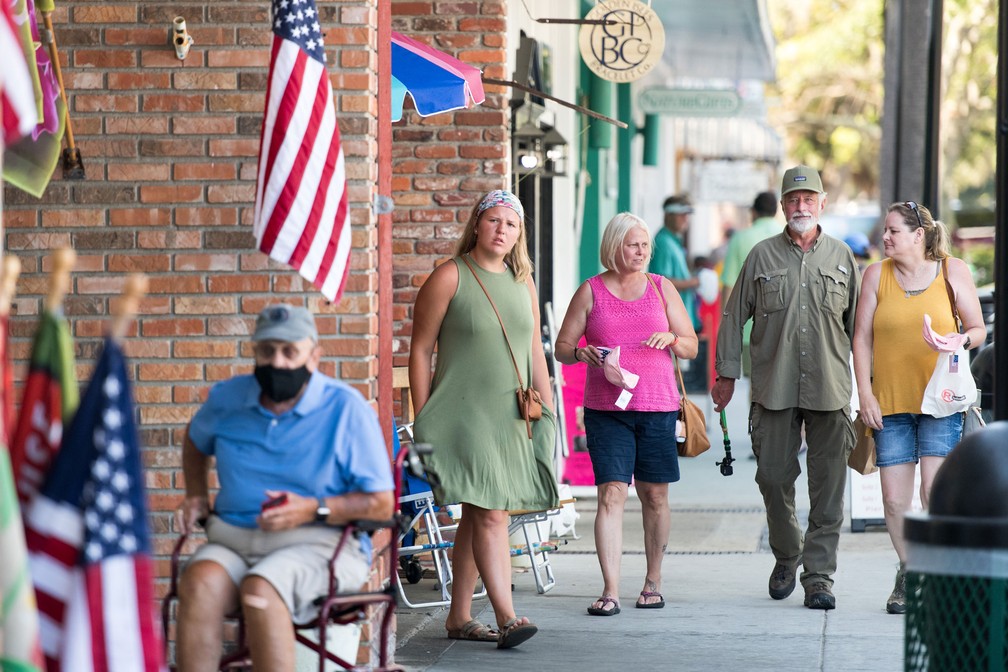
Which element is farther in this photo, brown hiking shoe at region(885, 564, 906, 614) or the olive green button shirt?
the olive green button shirt

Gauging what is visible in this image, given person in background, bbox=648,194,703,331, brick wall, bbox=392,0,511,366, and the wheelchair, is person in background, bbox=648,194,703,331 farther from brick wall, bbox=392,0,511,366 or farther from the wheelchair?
the wheelchair

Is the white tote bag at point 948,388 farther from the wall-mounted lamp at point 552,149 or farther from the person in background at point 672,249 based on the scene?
the person in background at point 672,249

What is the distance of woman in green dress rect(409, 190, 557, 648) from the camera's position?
6.55m

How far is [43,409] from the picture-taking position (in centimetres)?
364

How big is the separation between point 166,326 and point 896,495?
3428 millimetres

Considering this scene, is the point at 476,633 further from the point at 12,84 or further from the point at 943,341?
the point at 12,84

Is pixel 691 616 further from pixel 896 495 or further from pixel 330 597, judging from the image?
pixel 330 597

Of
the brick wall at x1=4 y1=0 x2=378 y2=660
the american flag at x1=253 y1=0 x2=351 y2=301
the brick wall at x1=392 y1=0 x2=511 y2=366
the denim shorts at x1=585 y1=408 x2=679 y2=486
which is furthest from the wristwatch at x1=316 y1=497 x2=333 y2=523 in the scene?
the brick wall at x1=392 y1=0 x2=511 y2=366

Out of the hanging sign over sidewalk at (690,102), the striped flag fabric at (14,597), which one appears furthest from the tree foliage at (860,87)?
the striped flag fabric at (14,597)

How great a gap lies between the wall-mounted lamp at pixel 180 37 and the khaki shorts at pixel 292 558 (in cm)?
194

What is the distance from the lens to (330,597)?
489cm

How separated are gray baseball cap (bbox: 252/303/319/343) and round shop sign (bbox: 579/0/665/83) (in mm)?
5757

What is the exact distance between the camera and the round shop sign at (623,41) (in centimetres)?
1036

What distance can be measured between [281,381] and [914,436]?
11.4ft
